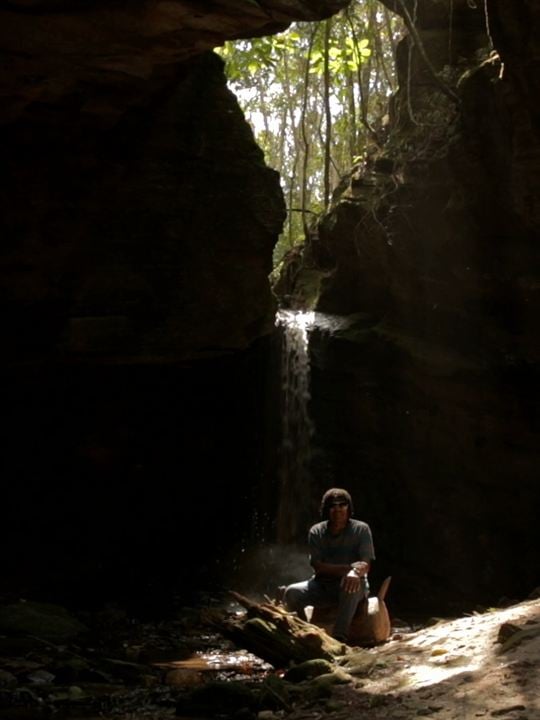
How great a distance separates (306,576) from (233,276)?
14.5ft

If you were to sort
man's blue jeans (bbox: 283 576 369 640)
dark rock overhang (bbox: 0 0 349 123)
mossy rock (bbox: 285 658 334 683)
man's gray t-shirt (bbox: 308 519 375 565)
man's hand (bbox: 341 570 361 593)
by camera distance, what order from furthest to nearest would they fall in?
dark rock overhang (bbox: 0 0 349 123) → man's gray t-shirt (bbox: 308 519 375 565) → man's blue jeans (bbox: 283 576 369 640) → man's hand (bbox: 341 570 361 593) → mossy rock (bbox: 285 658 334 683)

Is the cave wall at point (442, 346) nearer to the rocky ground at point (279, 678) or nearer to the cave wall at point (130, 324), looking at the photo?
the cave wall at point (130, 324)

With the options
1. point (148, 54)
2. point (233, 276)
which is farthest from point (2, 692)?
point (233, 276)

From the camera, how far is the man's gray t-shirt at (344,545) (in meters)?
8.09

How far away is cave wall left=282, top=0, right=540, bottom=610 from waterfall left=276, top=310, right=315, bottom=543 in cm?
22

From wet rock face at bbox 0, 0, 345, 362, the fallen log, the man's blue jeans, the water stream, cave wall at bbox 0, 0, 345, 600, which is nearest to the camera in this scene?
the fallen log

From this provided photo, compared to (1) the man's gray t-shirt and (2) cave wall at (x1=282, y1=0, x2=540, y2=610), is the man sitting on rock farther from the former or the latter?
(2) cave wall at (x1=282, y1=0, x2=540, y2=610)

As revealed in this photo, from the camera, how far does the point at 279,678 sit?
6.76m

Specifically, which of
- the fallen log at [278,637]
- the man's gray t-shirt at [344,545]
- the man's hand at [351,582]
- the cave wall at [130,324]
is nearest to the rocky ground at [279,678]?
the fallen log at [278,637]

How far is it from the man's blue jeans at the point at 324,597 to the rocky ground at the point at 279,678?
0.39m

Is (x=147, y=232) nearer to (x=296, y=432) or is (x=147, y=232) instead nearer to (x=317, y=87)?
(x=296, y=432)

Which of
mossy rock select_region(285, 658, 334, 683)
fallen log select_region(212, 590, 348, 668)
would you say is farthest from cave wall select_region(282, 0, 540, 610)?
mossy rock select_region(285, 658, 334, 683)

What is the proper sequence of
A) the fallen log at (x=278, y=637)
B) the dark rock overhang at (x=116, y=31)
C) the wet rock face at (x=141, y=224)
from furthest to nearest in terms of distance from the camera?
the wet rock face at (x=141, y=224), the dark rock overhang at (x=116, y=31), the fallen log at (x=278, y=637)

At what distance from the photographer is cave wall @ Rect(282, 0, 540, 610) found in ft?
43.0
